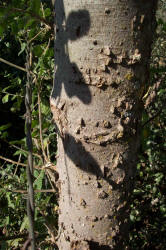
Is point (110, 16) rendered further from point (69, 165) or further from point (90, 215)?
point (90, 215)

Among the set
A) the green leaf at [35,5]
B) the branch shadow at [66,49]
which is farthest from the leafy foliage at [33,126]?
the branch shadow at [66,49]

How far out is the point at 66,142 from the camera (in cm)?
76

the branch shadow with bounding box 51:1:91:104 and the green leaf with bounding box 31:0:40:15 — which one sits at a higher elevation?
the green leaf with bounding box 31:0:40:15

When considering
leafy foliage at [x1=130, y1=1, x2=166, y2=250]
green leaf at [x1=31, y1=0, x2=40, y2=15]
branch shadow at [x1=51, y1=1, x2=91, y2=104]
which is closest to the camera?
branch shadow at [x1=51, y1=1, x2=91, y2=104]

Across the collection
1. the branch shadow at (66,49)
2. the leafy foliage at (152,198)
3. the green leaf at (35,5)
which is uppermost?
the green leaf at (35,5)

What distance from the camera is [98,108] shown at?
70 cm

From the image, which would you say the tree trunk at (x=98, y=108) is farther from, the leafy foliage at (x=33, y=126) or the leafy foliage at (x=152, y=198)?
the leafy foliage at (x=152, y=198)

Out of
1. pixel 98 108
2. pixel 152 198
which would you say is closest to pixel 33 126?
pixel 98 108

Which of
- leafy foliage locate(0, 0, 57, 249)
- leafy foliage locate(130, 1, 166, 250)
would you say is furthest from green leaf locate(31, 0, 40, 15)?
leafy foliage locate(130, 1, 166, 250)

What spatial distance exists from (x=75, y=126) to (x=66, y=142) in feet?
0.21

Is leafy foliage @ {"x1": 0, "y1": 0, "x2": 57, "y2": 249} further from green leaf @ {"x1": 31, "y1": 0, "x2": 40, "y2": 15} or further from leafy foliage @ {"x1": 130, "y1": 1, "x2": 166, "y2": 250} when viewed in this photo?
leafy foliage @ {"x1": 130, "y1": 1, "x2": 166, "y2": 250}

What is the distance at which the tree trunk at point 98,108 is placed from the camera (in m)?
0.65

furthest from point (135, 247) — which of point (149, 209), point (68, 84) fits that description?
point (68, 84)

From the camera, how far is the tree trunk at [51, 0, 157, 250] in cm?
65
